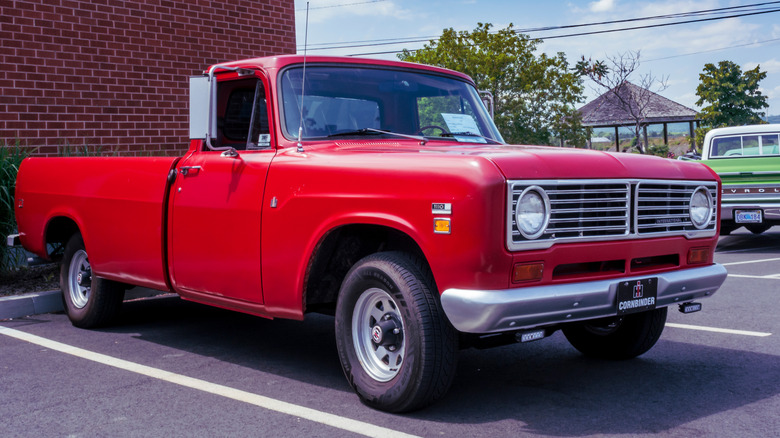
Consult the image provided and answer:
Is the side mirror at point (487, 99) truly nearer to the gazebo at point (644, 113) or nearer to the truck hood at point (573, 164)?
the truck hood at point (573, 164)

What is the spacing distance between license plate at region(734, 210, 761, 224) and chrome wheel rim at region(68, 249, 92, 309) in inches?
394

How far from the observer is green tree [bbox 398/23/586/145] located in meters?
33.1

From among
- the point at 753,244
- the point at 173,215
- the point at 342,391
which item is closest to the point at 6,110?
the point at 173,215

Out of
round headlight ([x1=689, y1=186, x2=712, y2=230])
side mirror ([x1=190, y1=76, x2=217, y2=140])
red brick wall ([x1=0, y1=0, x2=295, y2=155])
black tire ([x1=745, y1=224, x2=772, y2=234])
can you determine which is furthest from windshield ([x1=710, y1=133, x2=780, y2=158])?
side mirror ([x1=190, y1=76, x2=217, y2=140])

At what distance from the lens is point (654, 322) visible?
559 cm

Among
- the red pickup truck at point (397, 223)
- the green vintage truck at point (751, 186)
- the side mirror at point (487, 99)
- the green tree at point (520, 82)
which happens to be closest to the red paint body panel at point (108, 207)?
the red pickup truck at point (397, 223)

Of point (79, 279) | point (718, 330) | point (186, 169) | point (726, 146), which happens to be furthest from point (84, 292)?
point (726, 146)

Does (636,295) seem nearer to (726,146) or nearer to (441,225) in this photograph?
(441,225)

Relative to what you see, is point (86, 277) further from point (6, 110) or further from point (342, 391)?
point (6, 110)

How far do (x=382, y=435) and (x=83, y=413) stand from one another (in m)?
1.68

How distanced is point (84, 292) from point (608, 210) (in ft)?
15.4

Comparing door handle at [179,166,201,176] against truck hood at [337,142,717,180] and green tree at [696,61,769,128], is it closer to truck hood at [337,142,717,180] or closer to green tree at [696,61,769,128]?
truck hood at [337,142,717,180]

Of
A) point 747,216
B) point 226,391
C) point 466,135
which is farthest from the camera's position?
point 747,216

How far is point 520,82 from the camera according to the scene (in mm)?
33281
